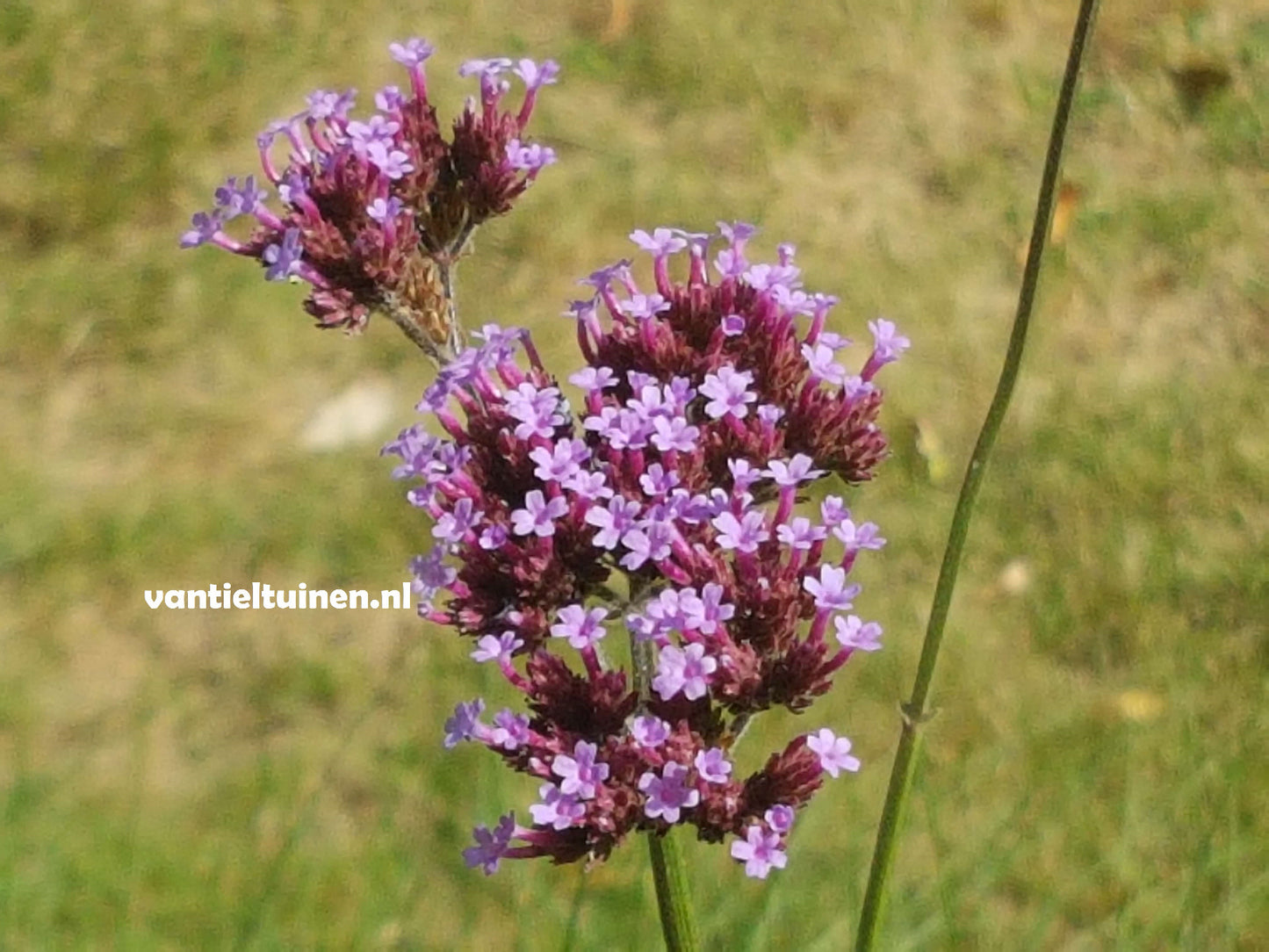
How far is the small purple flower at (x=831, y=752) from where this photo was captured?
741mm

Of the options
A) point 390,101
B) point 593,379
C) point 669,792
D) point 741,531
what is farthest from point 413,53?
point 669,792

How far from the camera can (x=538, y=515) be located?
706 mm

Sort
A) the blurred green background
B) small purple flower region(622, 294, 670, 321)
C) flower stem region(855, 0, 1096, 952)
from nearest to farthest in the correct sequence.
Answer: flower stem region(855, 0, 1096, 952), small purple flower region(622, 294, 670, 321), the blurred green background

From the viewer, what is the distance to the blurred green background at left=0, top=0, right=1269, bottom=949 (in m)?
1.67

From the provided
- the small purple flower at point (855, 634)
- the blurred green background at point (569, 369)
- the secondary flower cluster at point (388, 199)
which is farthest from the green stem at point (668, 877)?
the blurred green background at point (569, 369)

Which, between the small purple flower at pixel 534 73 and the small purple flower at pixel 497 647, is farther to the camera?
the small purple flower at pixel 534 73

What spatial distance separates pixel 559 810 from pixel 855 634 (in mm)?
181

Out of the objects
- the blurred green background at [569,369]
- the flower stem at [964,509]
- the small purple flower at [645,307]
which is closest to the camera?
the flower stem at [964,509]

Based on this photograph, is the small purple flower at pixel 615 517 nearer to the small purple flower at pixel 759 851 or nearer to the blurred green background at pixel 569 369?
the small purple flower at pixel 759 851

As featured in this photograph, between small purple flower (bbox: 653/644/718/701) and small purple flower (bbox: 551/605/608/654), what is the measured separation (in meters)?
0.04

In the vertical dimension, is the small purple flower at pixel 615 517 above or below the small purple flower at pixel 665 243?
below

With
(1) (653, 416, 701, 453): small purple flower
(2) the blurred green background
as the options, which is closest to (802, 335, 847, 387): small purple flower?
(1) (653, 416, 701, 453): small purple flower

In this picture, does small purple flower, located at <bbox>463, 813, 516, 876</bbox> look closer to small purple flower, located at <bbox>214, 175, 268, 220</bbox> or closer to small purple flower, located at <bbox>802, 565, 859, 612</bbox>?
small purple flower, located at <bbox>802, 565, 859, 612</bbox>

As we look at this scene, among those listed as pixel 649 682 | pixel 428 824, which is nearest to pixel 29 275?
pixel 428 824
